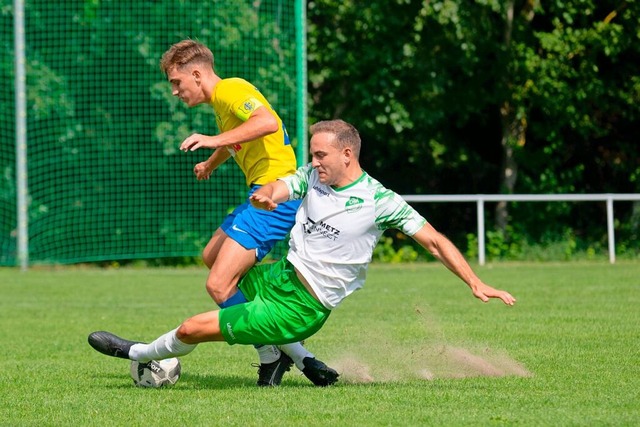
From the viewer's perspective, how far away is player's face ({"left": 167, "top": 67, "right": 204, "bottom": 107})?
7.10 meters

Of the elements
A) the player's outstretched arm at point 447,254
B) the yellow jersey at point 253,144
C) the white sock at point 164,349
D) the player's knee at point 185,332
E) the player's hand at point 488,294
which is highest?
the yellow jersey at point 253,144

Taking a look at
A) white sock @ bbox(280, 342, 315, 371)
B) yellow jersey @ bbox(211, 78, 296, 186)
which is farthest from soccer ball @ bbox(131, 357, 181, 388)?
yellow jersey @ bbox(211, 78, 296, 186)

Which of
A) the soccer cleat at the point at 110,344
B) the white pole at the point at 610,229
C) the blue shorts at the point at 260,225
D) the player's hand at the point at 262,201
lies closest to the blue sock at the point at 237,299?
the blue shorts at the point at 260,225

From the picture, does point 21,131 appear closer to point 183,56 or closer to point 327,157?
point 183,56

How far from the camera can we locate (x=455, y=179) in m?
23.4

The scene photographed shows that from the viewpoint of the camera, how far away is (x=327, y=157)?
20.9 feet

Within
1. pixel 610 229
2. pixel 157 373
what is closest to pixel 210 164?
pixel 157 373

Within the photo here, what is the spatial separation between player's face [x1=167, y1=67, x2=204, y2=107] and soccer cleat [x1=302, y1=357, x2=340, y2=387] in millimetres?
1713

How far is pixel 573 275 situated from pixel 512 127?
22.4 ft

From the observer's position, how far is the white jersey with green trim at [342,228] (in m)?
6.42

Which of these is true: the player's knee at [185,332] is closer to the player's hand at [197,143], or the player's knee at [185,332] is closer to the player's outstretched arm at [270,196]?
the player's outstretched arm at [270,196]

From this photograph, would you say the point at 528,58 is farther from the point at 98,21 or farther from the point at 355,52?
the point at 98,21

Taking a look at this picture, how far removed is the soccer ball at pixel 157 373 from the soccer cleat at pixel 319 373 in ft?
2.53

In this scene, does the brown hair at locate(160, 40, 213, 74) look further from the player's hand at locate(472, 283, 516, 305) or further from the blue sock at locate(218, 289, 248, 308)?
the player's hand at locate(472, 283, 516, 305)
